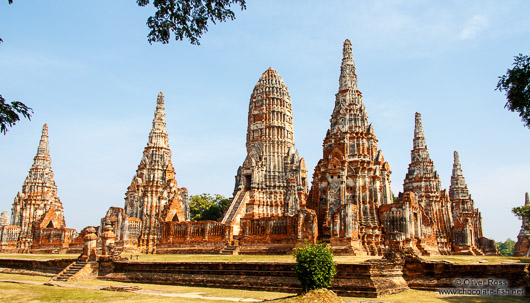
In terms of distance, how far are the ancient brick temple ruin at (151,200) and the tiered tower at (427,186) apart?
22698 millimetres

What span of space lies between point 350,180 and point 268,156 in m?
19.1

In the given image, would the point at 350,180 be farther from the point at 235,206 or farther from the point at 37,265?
the point at 37,265

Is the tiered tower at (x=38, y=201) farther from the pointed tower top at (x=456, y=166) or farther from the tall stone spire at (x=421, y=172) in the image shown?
the pointed tower top at (x=456, y=166)

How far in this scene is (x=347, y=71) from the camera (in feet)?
116

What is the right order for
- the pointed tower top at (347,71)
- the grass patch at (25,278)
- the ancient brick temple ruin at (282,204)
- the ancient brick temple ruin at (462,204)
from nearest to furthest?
the grass patch at (25,278) < the ancient brick temple ruin at (282,204) < the pointed tower top at (347,71) < the ancient brick temple ruin at (462,204)

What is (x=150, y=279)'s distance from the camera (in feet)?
70.3

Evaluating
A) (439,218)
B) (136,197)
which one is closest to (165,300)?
(136,197)

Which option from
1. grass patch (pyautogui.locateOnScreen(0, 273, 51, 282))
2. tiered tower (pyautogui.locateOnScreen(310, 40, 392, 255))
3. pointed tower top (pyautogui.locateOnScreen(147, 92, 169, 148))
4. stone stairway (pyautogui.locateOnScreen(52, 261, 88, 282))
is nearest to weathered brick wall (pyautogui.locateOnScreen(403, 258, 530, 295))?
tiered tower (pyautogui.locateOnScreen(310, 40, 392, 255))

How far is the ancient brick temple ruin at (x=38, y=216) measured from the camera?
43.9 m

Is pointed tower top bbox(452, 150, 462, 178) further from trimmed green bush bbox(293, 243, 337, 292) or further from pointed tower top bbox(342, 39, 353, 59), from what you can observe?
trimmed green bush bbox(293, 243, 337, 292)

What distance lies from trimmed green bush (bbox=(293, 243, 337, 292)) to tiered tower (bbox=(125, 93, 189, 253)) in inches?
1118

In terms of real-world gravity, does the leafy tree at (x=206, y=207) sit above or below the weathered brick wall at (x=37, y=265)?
above

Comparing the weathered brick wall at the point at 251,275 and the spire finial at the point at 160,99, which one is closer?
the weathered brick wall at the point at 251,275

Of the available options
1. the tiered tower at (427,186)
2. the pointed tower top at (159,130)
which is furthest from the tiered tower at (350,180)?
the pointed tower top at (159,130)
